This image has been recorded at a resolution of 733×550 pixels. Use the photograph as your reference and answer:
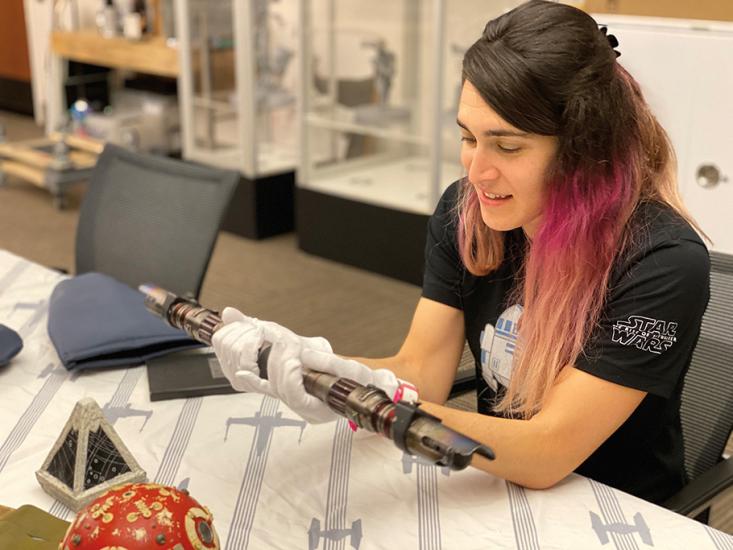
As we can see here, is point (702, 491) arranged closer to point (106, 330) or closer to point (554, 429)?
point (554, 429)

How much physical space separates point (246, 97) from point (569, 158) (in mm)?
2943

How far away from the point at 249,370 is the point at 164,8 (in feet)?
12.9

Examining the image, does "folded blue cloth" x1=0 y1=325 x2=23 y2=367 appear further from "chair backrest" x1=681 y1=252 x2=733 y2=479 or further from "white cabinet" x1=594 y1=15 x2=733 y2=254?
"white cabinet" x1=594 y1=15 x2=733 y2=254

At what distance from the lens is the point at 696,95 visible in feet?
7.61

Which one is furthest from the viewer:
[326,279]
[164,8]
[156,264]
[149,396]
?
[164,8]

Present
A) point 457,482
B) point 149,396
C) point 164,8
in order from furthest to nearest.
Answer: point 164,8 < point 149,396 < point 457,482

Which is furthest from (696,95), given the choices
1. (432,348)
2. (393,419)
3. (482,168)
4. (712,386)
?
(393,419)

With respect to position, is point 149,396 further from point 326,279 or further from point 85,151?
point 85,151

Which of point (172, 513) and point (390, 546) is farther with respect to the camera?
point (390, 546)

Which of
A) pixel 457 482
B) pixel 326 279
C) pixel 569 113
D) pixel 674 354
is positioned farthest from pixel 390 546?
pixel 326 279

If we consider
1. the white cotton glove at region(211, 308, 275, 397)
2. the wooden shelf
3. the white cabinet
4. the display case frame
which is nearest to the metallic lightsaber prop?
the white cotton glove at region(211, 308, 275, 397)

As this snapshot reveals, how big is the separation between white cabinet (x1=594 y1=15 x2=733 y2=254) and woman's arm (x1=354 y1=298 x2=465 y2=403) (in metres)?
1.15

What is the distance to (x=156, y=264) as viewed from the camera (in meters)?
1.95

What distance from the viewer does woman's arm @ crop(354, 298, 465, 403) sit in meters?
1.40
